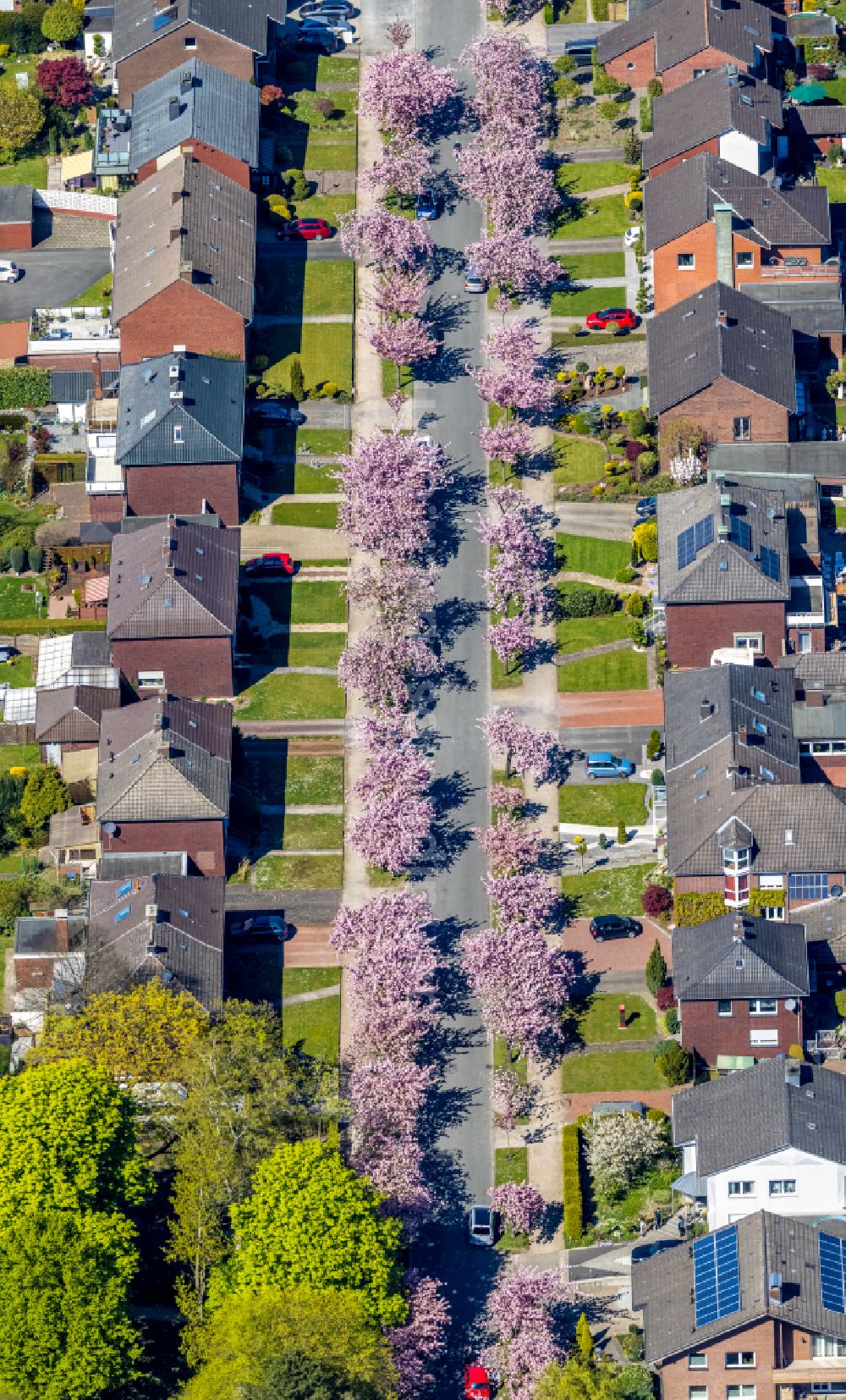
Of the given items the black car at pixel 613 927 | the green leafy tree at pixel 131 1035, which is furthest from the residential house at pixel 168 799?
the black car at pixel 613 927

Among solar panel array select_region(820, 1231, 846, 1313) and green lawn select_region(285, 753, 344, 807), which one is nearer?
solar panel array select_region(820, 1231, 846, 1313)

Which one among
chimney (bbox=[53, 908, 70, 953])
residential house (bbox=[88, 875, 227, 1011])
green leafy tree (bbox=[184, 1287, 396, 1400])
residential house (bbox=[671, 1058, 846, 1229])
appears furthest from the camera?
chimney (bbox=[53, 908, 70, 953])

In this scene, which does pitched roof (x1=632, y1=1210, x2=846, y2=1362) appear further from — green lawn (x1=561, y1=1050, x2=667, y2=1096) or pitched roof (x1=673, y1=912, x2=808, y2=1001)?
pitched roof (x1=673, y1=912, x2=808, y2=1001)

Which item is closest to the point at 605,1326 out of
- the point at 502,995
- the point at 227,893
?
the point at 502,995

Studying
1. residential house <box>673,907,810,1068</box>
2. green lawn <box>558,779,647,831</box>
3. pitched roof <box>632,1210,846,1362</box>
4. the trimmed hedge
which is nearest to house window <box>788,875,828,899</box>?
residential house <box>673,907,810,1068</box>

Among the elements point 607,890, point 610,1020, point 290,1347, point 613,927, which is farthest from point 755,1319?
point 607,890

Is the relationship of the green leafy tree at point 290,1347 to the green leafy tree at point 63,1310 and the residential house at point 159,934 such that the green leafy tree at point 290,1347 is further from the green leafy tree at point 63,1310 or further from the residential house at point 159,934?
the residential house at point 159,934

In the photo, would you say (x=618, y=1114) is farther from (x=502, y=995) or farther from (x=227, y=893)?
(x=227, y=893)
